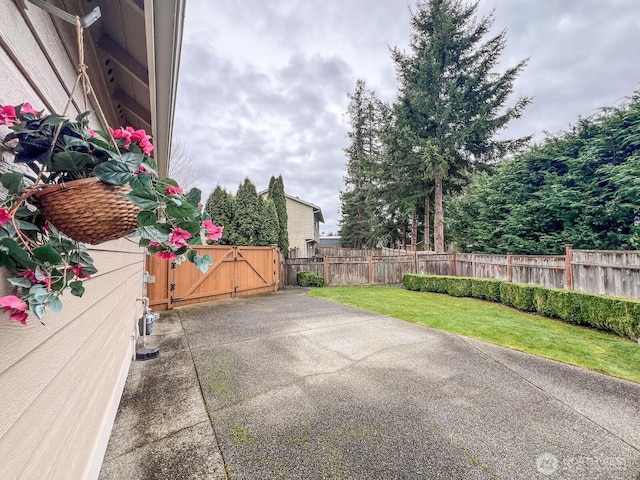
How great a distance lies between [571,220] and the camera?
8578 millimetres

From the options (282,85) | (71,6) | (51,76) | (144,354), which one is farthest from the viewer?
(282,85)

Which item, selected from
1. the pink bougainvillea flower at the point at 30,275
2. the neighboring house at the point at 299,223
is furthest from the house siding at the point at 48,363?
the neighboring house at the point at 299,223

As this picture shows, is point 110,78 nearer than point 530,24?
Yes

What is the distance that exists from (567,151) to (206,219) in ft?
37.4

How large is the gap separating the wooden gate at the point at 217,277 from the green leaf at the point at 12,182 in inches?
218

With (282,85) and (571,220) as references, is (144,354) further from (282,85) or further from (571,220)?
(282,85)

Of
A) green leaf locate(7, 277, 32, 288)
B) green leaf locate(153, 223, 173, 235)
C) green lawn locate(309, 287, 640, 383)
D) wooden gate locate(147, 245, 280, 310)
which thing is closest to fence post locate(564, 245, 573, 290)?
green lawn locate(309, 287, 640, 383)

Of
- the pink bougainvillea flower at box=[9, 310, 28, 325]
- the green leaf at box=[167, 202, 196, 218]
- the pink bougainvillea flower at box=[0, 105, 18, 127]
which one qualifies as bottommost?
the pink bougainvillea flower at box=[9, 310, 28, 325]

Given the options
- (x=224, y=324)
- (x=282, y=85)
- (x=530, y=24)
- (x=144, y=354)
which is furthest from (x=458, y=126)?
(x=144, y=354)

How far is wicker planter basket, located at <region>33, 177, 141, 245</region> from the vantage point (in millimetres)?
806

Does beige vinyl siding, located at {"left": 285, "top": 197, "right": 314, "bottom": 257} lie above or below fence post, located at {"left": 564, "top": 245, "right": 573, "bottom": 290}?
above

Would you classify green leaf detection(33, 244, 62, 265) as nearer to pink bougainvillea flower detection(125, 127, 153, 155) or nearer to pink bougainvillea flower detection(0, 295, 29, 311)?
pink bougainvillea flower detection(0, 295, 29, 311)

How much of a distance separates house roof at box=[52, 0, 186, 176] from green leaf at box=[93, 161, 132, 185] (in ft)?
3.14

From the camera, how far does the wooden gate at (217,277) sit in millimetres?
6539
